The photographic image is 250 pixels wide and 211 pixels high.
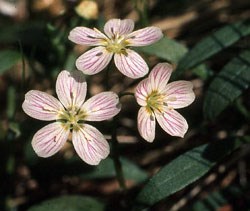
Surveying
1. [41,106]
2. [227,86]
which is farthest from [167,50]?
[41,106]

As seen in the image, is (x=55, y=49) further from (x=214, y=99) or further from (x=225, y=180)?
(x=225, y=180)

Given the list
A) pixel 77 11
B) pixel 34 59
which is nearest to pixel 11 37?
pixel 34 59

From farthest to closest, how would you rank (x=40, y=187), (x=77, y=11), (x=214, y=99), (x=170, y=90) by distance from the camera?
(x=40, y=187)
(x=77, y=11)
(x=214, y=99)
(x=170, y=90)

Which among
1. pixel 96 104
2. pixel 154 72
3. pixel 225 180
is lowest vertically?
pixel 225 180

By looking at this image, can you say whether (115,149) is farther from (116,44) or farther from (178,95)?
(116,44)

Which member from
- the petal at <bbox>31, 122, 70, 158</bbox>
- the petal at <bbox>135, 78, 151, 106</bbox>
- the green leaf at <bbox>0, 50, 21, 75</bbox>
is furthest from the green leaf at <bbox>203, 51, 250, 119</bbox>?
the green leaf at <bbox>0, 50, 21, 75</bbox>

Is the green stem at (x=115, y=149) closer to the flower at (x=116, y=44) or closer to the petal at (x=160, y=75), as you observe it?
the flower at (x=116, y=44)
